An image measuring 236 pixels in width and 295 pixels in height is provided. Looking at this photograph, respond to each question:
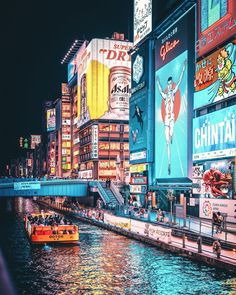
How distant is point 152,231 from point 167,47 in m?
44.6

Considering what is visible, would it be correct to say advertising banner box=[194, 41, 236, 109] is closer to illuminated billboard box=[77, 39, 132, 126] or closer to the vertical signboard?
illuminated billboard box=[77, 39, 132, 126]

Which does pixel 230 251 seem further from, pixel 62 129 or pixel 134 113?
pixel 62 129

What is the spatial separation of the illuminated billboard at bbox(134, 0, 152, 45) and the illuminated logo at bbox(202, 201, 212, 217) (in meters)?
46.2

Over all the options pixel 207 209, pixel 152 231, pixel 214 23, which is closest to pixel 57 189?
pixel 207 209

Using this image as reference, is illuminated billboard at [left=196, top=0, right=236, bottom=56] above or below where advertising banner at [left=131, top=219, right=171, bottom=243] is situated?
above

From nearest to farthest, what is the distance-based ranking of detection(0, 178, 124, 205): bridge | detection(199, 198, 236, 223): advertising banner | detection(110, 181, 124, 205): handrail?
detection(199, 198, 236, 223): advertising banner
detection(110, 181, 124, 205): handrail
detection(0, 178, 124, 205): bridge

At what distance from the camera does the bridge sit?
78250 millimetres

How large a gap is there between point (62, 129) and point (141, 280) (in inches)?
6251

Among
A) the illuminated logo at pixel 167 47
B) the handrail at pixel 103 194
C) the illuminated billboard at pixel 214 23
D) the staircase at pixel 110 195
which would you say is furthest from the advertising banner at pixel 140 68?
the illuminated billboard at pixel 214 23

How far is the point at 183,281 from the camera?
25.0 m

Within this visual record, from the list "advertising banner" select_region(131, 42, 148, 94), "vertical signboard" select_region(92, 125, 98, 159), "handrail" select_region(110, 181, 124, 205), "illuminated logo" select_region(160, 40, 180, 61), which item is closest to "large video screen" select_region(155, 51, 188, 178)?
"illuminated logo" select_region(160, 40, 180, 61)

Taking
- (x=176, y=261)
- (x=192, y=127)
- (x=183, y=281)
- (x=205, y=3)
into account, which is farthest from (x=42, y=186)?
(x=183, y=281)

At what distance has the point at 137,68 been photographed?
9244 centimetres

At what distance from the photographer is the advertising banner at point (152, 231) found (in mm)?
36500
